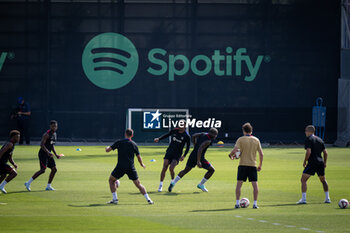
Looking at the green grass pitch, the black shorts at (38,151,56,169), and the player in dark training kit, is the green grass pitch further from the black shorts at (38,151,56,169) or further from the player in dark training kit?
the black shorts at (38,151,56,169)

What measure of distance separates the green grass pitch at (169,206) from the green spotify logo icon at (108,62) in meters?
17.3

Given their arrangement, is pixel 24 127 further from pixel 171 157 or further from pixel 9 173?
pixel 9 173

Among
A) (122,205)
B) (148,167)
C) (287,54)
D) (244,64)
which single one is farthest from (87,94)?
(122,205)

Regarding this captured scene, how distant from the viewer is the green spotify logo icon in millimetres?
45438

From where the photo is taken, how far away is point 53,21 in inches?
1797

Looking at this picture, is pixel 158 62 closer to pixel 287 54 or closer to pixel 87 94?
pixel 87 94

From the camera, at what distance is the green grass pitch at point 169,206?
46.5 feet

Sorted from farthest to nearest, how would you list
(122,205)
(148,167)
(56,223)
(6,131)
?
1. (6,131)
2. (148,167)
3. (122,205)
4. (56,223)

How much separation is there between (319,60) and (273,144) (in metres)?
6.59

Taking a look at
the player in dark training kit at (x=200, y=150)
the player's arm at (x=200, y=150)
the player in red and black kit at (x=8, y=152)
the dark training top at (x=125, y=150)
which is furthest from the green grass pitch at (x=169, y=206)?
the dark training top at (x=125, y=150)

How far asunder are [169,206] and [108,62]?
29.4 meters

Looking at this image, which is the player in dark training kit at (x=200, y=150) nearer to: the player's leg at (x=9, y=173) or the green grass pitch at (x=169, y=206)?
the green grass pitch at (x=169, y=206)

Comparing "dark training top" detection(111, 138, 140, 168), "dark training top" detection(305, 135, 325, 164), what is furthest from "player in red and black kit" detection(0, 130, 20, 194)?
"dark training top" detection(305, 135, 325, 164)

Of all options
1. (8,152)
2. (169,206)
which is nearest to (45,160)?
(8,152)
